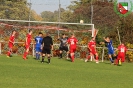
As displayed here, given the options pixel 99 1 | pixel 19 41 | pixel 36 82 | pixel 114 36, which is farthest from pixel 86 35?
pixel 99 1

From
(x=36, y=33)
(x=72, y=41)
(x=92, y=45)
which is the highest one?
(x=36, y=33)

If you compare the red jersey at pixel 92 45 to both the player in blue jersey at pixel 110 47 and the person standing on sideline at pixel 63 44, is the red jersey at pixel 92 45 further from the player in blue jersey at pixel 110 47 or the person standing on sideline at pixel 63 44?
the person standing on sideline at pixel 63 44

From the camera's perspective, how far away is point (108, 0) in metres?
66.0

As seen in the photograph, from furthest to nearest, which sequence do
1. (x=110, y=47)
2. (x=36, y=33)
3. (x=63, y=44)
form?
(x=36, y=33), (x=63, y=44), (x=110, y=47)

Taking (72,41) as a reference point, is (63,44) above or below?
below

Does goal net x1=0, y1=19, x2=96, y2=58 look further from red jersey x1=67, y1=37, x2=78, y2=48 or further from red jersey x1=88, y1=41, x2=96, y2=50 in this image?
red jersey x1=67, y1=37, x2=78, y2=48

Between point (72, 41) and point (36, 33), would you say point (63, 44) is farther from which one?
point (36, 33)

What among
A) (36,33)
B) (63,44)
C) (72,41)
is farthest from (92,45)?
(36,33)

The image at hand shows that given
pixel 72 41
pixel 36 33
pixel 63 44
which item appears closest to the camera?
pixel 72 41

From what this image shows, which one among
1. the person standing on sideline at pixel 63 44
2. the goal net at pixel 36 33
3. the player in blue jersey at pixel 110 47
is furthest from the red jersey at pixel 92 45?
the goal net at pixel 36 33

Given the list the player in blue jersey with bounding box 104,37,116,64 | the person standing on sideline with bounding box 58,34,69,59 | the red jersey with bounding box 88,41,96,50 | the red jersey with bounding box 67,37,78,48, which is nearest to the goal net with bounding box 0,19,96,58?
the person standing on sideline with bounding box 58,34,69,59

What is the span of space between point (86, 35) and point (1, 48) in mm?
7106

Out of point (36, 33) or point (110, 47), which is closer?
point (110, 47)

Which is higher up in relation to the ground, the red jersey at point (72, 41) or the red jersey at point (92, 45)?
the red jersey at point (72, 41)
